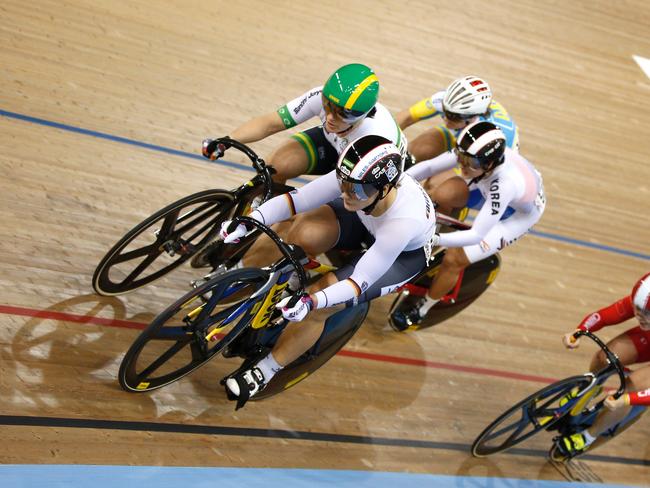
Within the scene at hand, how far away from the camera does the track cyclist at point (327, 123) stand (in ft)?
9.86

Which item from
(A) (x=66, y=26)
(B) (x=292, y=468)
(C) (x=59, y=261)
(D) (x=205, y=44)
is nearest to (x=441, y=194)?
(B) (x=292, y=468)

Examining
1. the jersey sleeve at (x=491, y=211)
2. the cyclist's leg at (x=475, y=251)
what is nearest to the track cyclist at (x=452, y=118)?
the cyclist's leg at (x=475, y=251)

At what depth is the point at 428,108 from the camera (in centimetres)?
420

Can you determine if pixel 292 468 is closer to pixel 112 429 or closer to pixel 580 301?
pixel 112 429

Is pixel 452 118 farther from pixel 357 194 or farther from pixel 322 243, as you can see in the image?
pixel 357 194

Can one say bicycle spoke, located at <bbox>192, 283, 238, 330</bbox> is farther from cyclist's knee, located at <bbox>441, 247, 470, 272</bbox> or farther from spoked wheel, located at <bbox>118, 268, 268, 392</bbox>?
cyclist's knee, located at <bbox>441, 247, 470, 272</bbox>

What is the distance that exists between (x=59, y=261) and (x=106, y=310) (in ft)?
1.18

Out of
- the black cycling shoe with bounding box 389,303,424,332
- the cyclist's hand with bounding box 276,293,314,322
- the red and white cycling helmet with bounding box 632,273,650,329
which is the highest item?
the cyclist's hand with bounding box 276,293,314,322

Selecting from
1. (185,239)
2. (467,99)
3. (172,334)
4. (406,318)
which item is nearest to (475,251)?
(406,318)

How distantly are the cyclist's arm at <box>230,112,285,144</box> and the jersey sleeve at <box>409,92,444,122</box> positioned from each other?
3.55ft

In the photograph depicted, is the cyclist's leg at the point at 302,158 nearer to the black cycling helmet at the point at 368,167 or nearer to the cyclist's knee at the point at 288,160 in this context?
the cyclist's knee at the point at 288,160

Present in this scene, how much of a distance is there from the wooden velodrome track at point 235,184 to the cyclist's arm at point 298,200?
88cm

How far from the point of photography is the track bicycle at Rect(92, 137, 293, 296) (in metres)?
3.24

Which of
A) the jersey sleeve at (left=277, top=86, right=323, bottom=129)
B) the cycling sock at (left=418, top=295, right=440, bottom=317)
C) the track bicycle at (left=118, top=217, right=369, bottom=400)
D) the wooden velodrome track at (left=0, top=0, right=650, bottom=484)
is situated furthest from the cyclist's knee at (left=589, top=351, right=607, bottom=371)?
the jersey sleeve at (left=277, top=86, right=323, bottom=129)
